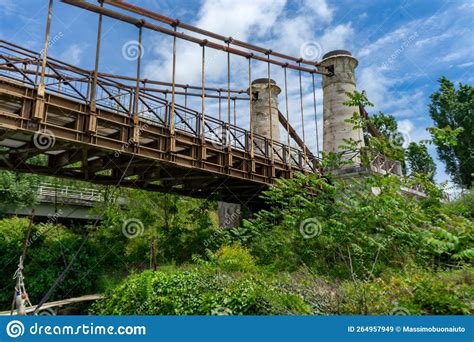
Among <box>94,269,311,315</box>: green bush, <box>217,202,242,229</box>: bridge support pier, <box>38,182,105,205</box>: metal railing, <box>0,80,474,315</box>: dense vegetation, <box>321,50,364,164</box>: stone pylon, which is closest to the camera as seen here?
<box>0,80,474,315</box>: dense vegetation

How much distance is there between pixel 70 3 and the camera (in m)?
11.7

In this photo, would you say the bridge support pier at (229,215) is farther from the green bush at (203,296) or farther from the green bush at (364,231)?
the green bush at (203,296)

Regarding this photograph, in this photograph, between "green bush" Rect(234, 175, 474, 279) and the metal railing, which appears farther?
the metal railing

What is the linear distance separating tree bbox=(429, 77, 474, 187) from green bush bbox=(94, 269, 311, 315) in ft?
81.5

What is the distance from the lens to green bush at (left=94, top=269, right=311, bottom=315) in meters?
6.56

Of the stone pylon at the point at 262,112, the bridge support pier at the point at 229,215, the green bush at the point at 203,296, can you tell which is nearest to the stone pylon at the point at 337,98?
the stone pylon at the point at 262,112

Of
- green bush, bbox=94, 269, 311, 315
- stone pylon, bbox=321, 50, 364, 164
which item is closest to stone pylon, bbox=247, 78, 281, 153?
stone pylon, bbox=321, 50, 364, 164

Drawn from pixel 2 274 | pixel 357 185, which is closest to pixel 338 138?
pixel 357 185

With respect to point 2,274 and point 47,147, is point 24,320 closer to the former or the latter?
point 47,147

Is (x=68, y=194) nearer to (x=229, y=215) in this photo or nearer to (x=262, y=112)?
(x=229, y=215)

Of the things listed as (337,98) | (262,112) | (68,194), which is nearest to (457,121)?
(337,98)

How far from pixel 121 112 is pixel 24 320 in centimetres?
732

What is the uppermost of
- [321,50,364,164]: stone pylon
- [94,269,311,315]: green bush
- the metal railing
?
[321,50,364,164]: stone pylon

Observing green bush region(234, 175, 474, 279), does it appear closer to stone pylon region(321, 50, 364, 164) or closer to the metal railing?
stone pylon region(321, 50, 364, 164)
